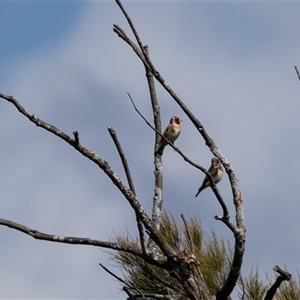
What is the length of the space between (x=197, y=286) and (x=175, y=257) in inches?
5.7

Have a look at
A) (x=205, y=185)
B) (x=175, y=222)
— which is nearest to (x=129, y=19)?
(x=175, y=222)

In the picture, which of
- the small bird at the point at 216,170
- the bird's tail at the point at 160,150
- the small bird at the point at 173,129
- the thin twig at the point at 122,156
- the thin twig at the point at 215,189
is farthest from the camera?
the small bird at the point at 173,129

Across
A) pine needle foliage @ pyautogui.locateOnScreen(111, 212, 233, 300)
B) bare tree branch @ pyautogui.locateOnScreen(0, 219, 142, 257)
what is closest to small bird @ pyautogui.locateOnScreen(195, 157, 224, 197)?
pine needle foliage @ pyautogui.locateOnScreen(111, 212, 233, 300)

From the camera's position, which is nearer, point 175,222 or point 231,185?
point 231,185

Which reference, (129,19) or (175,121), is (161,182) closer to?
(129,19)

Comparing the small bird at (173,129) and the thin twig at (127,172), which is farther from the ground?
the small bird at (173,129)

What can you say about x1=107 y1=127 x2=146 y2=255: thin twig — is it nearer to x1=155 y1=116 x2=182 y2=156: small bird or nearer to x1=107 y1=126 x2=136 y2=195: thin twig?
x1=107 y1=126 x2=136 y2=195: thin twig

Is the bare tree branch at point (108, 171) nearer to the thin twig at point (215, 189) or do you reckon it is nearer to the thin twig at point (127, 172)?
the thin twig at point (127, 172)

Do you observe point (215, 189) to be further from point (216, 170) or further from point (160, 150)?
point (216, 170)

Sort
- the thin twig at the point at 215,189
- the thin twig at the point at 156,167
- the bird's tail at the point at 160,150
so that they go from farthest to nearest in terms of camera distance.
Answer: the bird's tail at the point at 160,150
the thin twig at the point at 156,167
the thin twig at the point at 215,189

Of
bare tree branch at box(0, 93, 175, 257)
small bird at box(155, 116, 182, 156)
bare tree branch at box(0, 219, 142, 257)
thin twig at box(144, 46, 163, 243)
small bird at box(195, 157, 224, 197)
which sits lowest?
bare tree branch at box(0, 219, 142, 257)

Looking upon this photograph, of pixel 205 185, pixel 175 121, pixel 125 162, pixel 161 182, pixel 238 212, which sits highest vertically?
pixel 175 121

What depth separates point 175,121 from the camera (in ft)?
21.8

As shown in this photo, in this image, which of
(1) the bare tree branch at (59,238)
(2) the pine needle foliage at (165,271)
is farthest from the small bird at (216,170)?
(1) the bare tree branch at (59,238)
